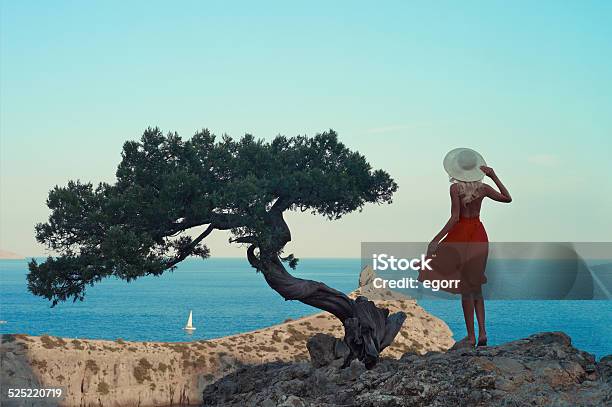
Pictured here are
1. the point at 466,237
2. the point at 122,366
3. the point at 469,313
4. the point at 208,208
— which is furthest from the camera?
the point at 122,366

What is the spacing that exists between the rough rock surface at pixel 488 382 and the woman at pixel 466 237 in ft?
5.03

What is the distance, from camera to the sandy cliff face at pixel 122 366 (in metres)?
40.6

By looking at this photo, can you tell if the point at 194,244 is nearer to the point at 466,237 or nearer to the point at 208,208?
the point at 208,208

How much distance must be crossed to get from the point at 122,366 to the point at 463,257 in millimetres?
27767

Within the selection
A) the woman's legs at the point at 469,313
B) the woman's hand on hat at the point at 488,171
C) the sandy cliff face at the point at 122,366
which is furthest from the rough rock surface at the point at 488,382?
the sandy cliff face at the point at 122,366

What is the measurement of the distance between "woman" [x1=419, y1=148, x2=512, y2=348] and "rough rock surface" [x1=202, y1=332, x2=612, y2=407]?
1.53m

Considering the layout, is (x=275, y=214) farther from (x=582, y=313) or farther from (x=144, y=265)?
(x=582, y=313)

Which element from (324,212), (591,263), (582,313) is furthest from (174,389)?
(582,313)

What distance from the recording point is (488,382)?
604 inches

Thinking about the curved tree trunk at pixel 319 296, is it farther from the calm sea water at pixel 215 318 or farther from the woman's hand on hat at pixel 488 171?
the calm sea water at pixel 215 318

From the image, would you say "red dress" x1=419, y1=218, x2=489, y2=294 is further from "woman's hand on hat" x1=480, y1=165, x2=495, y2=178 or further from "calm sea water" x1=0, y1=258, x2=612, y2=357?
"calm sea water" x1=0, y1=258, x2=612, y2=357

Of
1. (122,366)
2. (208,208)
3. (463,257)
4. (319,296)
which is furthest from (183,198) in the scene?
(122,366)

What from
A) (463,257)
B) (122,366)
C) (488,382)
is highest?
Answer: (463,257)

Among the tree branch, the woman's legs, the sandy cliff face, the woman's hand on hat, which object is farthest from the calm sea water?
the woman's hand on hat
